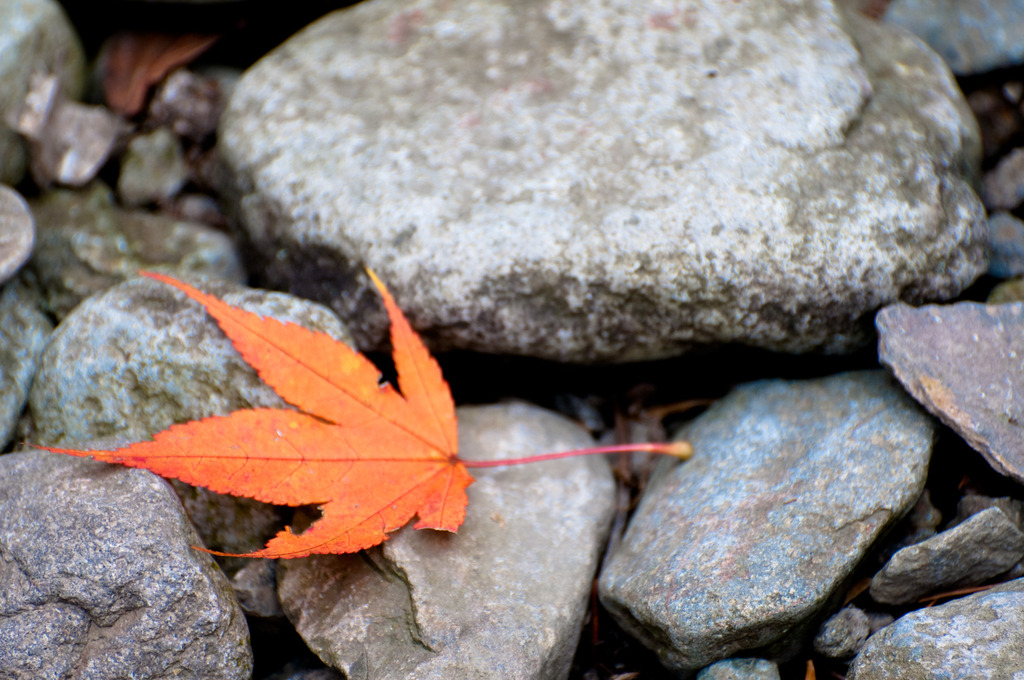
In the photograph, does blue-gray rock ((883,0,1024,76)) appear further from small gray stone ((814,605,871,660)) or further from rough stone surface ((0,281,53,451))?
rough stone surface ((0,281,53,451))

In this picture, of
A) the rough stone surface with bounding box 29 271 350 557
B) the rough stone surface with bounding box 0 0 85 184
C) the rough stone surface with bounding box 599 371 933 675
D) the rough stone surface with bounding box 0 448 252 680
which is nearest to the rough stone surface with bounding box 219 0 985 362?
the rough stone surface with bounding box 599 371 933 675

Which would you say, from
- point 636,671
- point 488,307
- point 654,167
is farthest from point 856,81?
point 636,671

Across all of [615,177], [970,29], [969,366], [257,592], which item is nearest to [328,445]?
[257,592]

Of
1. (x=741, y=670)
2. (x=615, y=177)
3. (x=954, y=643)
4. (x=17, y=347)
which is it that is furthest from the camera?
(x=17, y=347)

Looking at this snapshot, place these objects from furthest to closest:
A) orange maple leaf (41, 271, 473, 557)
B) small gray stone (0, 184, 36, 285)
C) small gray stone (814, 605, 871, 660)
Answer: small gray stone (0, 184, 36, 285) < small gray stone (814, 605, 871, 660) < orange maple leaf (41, 271, 473, 557)

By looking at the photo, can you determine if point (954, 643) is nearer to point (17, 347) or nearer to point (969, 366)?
point (969, 366)
